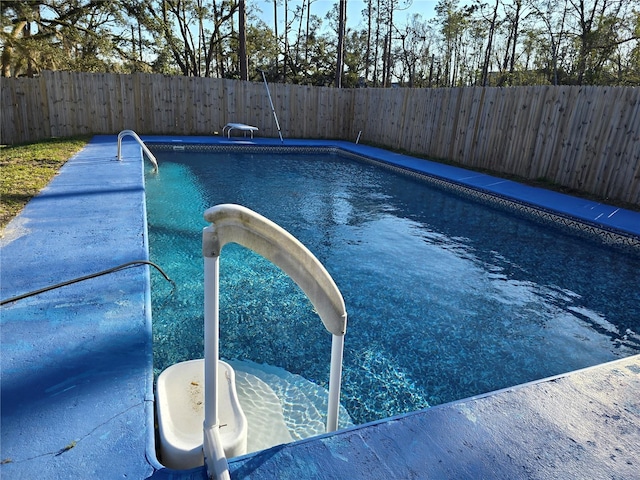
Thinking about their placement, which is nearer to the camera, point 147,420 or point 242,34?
point 147,420

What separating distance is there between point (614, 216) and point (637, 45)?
13584 millimetres

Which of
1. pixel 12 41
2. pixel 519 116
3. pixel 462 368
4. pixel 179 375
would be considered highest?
pixel 12 41

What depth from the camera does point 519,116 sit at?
24.6ft

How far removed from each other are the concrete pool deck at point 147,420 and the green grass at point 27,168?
6.23 ft

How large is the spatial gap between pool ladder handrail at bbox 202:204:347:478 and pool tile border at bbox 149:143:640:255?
16.2 feet

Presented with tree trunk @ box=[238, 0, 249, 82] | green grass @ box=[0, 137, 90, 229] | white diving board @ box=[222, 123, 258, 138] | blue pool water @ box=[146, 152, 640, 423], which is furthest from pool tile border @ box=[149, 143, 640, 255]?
tree trunk @ box=[238, 0, 249, 82]

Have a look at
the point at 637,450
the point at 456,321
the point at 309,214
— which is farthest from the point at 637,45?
the point at 637,450

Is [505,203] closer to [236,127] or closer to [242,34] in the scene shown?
[236,127]

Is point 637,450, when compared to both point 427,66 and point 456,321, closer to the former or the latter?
point 456,321

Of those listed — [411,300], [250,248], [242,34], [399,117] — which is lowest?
[411,300]

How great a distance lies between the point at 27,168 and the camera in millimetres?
5688

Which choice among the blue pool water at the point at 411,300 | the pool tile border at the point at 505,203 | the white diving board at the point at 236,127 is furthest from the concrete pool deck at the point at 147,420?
the white diving board at the point at 236,127

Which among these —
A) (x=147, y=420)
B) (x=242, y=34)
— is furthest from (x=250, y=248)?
(x=242, y=34)

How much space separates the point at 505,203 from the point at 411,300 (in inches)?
142
